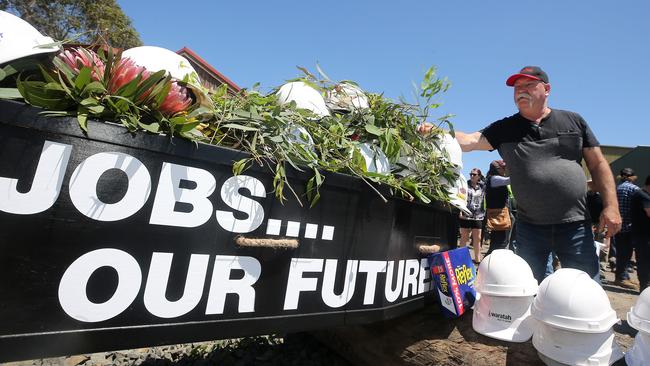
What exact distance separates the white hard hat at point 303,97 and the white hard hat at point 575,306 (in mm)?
1339

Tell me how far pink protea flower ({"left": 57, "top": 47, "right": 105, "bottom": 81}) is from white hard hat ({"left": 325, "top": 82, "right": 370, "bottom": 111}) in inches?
45.0

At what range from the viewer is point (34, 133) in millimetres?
989

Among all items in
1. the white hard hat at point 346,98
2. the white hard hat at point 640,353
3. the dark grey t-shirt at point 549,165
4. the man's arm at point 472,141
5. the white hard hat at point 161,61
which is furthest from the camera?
the man's arm at point 472,141

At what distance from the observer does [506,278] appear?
181 cm

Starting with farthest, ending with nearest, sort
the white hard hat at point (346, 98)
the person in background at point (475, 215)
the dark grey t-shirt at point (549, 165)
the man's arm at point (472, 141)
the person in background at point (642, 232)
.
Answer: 1. the person in background at point (475, 215)
2. the person in background at point (642, 232)
3. the man's arm at point (472, 141)
4. the dark grey t-shirt at point (549, 165)
5. the white hard hat at point (346, 98)

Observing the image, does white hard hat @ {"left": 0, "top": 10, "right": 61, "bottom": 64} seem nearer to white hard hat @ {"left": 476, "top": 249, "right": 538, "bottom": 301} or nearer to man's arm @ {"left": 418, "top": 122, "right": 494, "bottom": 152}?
white hard hat @ {"left": 476, "top": 249, "right": 538, "bottom": 301}

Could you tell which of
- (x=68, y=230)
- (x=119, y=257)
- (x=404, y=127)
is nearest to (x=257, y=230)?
(x=119, y=257)

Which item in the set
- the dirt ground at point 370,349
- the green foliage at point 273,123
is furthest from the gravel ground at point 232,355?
the green foliage at point 273,123

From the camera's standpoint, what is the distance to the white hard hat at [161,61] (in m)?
1.54

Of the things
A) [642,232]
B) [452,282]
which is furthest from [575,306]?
[642,232]

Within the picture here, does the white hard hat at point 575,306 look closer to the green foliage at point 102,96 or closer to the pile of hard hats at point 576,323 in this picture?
the pile of hard hats at point 576,323

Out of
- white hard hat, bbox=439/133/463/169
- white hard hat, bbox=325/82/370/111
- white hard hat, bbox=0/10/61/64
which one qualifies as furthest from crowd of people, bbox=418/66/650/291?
white hard hat, bbox=0/10/61/64

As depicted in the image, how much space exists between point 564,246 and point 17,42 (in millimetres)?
2962

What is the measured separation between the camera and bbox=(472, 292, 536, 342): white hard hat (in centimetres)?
179
